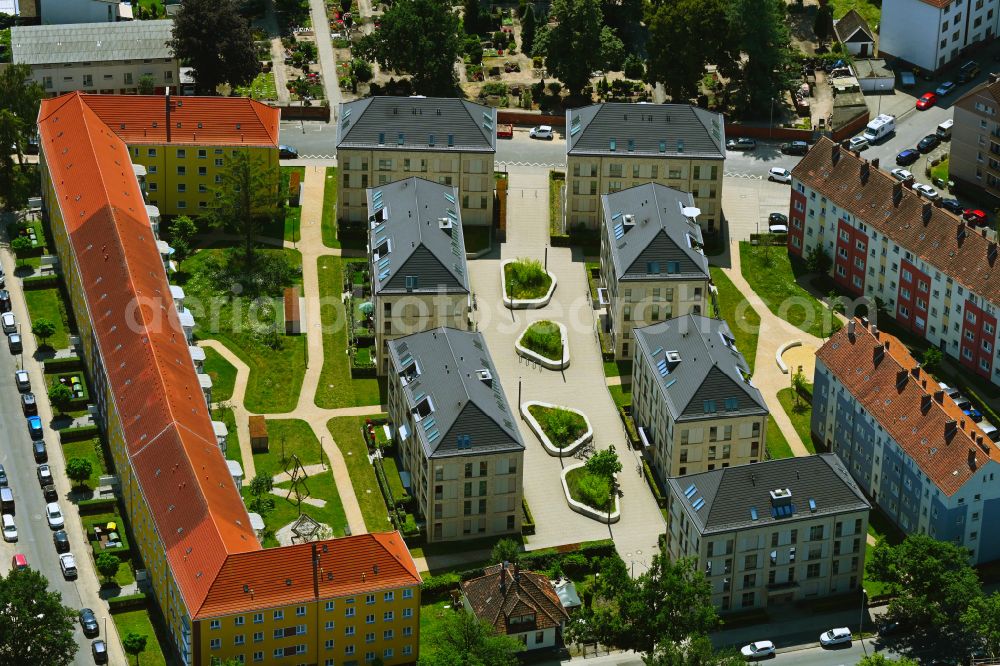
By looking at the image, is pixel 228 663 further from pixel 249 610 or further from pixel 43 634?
pixel 43 634

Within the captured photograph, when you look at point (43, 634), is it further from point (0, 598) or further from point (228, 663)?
point (228, 663)

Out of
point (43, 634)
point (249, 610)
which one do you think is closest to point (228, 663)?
point (249, 610)

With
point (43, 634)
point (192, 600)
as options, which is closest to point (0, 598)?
point (43, 634)

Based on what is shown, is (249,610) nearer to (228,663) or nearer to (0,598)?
(228,663)

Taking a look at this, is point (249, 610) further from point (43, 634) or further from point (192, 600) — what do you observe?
point (43, 634)

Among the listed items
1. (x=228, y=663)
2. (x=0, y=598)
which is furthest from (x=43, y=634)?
(x=228, y=663)
